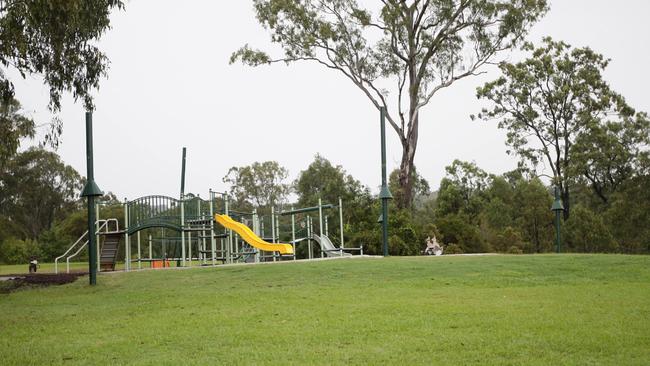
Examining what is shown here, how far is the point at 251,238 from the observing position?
21156 millimetres

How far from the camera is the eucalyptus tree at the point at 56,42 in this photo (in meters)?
13.5

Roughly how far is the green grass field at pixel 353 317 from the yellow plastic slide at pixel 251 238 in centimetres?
467

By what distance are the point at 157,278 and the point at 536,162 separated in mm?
31062

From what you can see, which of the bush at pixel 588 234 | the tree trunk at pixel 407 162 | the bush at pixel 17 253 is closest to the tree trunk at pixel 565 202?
the bush at pixel 588 234

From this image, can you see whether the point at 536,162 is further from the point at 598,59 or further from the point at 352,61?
the point at 352,61

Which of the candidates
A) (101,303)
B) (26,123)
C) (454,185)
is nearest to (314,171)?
(454,185)

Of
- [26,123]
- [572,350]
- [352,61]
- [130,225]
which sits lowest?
[572,350]

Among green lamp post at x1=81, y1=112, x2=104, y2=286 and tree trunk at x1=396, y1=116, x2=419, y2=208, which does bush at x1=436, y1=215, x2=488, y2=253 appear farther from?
green lamp post at x1=81, y1=112, x2=104, y2=286

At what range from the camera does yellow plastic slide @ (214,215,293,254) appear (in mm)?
20905

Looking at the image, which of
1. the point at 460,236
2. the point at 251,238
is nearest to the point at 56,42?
the point at 251,238

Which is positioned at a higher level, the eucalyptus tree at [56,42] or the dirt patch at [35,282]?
the eucalyptus tree at [56,42]

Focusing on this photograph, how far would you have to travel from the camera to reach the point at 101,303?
12.5 meters

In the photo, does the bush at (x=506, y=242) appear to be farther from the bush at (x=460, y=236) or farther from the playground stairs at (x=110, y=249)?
the playground stairs at (x=110, y=249)

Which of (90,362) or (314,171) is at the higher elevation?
(314,171)
